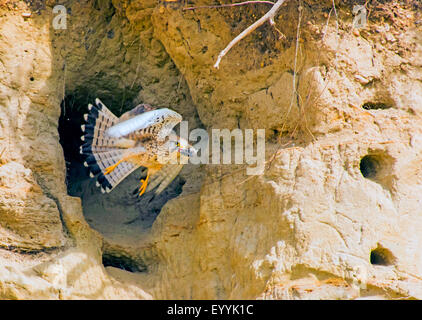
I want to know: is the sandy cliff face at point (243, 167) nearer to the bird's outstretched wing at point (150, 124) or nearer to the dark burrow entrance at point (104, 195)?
the dark burrow entrance at point (104, 195)

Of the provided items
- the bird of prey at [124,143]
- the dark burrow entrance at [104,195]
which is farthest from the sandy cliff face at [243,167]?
the bird of prey at [124,143]

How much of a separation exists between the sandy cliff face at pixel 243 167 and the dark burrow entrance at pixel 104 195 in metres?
0.13

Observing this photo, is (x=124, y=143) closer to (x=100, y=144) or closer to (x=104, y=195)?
(x=100, y=144)

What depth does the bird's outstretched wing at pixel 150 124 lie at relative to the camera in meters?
4.97

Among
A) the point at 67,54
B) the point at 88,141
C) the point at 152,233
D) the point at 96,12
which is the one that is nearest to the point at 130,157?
the point at 88,141

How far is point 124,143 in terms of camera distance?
530 centimetres

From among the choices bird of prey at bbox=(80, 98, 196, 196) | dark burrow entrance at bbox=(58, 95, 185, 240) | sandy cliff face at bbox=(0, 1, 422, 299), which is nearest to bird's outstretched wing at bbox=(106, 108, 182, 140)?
bird of prey at bbox=(80, 98, 196, 196)

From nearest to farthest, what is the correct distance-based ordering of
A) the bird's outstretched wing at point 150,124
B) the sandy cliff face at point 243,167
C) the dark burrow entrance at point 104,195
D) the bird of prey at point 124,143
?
the sandy cliff face at point 243,167 < the bird's outstretched wing at point 150,124 < the bird of prey at point 124,143 < the dark burrow entrance at point 104,195

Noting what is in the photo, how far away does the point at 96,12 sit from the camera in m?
5.44

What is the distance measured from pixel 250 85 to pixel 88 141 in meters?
1.72

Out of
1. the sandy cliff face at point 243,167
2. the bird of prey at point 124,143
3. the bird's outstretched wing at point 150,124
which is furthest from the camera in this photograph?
the bird of prey at point 124,143

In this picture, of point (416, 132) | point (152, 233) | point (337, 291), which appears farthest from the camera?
point (152, 233)

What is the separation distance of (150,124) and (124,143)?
462mm

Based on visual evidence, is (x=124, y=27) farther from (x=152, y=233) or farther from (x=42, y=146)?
(x=152, y=233)
